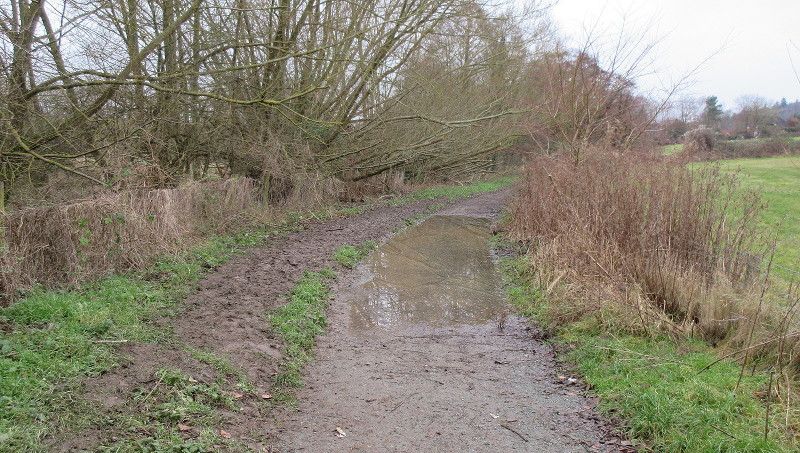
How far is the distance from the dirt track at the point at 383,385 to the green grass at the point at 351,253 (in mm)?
2358

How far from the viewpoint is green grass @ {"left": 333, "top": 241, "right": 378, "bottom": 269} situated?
10274mm

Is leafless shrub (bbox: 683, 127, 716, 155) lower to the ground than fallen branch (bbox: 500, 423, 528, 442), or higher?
higher

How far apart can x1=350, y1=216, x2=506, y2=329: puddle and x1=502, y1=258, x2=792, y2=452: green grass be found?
6.77ft

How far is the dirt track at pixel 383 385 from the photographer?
13.8 ft

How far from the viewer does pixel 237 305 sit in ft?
22.3

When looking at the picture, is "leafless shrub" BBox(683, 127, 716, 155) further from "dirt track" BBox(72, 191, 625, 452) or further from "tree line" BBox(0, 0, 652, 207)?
"dirt track" BBox(72, 191, 625, 452)

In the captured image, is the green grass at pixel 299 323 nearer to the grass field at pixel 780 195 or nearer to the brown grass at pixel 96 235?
the brown grass at pixel 96 235

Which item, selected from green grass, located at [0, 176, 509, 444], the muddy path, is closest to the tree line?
green grass, located at [0, 176, 509, 444]

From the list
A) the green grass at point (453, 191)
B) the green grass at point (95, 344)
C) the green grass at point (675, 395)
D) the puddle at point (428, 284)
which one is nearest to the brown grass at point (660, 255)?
the green grass at point (675, 395)

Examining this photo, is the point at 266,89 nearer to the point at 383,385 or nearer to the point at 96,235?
the point at 96,235

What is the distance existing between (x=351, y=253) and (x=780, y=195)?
11.0m

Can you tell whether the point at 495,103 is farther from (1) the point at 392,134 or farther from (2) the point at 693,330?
(2) the point at 693,330

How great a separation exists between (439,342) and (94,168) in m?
6.29

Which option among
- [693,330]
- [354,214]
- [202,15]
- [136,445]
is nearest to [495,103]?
[354,214]
